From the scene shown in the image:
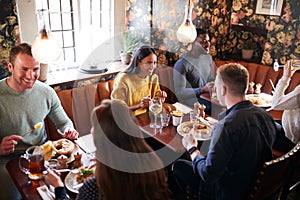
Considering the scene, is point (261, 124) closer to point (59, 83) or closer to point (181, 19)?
point (59, 83)

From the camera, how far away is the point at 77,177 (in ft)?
5.09

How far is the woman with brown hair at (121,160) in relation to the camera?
3.70ft

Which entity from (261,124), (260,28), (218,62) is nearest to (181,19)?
(218,62)

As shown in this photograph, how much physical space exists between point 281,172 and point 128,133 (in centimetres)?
102

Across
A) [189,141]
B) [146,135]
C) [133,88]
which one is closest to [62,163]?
[146,135]

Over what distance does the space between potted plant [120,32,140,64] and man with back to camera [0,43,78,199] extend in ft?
4.52

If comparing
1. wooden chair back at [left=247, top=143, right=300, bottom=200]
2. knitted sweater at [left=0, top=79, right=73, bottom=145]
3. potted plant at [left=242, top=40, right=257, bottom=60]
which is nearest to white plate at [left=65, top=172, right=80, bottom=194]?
knitted sweater at [left=0, top=79, right=73, bottom=145]

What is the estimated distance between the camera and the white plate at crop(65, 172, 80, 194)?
1.48 m

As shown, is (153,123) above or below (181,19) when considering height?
below

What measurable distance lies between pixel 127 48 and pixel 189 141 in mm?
1755

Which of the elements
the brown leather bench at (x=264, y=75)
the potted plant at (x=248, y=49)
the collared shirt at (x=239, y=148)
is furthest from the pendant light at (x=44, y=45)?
the potted plant at (x=248, y=49)

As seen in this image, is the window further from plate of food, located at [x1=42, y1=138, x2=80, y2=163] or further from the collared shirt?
the collared shirt

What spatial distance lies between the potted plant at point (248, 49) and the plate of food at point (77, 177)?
9.64 feet

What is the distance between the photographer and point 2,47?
7.67 feet
